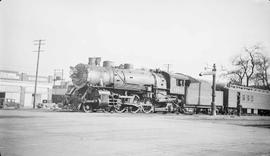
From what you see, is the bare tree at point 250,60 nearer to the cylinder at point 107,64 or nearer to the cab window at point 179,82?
the cylinder at point 107,64

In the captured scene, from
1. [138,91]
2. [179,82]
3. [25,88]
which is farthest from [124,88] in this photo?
[25,88]

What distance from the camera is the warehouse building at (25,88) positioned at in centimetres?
3616

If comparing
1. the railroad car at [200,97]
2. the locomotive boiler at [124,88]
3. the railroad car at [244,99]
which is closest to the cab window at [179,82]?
the locomotive boiler at [124,88]

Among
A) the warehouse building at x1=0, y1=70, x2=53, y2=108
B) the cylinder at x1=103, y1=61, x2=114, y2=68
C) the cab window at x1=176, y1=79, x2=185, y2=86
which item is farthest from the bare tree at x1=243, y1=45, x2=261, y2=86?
the warehouse building at x1=0, y1=70, x2=53, y2=108

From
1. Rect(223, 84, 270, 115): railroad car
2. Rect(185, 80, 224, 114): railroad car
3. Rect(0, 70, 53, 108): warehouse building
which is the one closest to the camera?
Rect(185, 80, 224, 114): railroad car

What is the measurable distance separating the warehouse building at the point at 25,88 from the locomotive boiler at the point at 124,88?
17.4 m

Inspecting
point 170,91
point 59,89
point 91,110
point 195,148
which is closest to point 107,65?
point 91,110

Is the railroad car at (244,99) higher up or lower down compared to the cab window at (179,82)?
lower down

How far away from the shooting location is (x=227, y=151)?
641 centimetres

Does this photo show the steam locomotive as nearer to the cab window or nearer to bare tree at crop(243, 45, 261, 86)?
the cab window

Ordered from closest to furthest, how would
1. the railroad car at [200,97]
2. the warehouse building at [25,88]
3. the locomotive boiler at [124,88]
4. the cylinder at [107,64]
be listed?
1. the locomotive boiler at [124,88]
2. the cylinder at [107,64]
3. the railroad car at [200,97]
4. the warehouse building at [25,88]

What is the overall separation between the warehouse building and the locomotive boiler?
57.1ft

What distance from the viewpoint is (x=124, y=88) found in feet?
64.3

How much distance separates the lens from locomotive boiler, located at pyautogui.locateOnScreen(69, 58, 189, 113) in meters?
18.6
